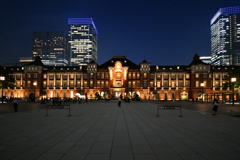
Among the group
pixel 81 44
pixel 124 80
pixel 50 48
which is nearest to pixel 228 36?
pixel 81 44

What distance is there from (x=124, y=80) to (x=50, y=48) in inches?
4731

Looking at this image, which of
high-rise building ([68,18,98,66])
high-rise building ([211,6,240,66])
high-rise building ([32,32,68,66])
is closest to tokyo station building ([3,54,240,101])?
high-rise building ([32,32,68,66])

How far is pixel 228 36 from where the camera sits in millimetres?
175250

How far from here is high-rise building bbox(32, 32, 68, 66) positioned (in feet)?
570

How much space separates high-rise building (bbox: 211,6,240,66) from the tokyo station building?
95.5m

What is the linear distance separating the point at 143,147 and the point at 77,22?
20026cm

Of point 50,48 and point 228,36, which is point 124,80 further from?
point 228,36

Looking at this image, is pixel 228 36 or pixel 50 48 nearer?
pixel 228 36

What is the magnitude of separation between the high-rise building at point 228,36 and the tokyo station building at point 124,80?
313 feet

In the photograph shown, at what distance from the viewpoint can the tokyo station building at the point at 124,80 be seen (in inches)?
3167

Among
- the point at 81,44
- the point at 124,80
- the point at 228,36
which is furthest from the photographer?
the point at 81,44

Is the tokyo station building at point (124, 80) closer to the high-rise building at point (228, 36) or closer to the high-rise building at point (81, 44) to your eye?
the high-rise building at point (228, 36)

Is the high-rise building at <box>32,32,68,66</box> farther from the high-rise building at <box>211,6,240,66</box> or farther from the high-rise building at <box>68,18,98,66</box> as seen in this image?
the high-rise building at <box>211,6,240,66</box>

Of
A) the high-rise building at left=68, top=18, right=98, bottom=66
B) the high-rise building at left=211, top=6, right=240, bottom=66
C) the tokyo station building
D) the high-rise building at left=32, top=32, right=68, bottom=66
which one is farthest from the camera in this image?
the high-rise building at left=68, top=18, right=98, bottom=66
